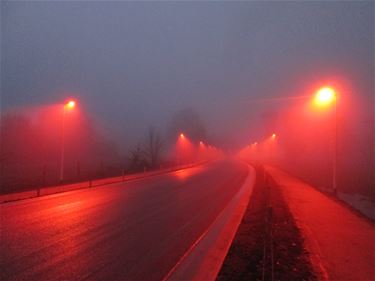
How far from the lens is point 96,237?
9.66 m

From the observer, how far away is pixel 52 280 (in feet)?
20.8

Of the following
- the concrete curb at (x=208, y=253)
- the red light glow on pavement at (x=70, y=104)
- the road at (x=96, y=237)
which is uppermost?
the red light glow on pavement at (x=70, y=104)

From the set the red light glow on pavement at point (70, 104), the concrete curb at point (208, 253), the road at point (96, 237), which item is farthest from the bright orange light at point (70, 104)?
the concrete curb at point (208, 253)

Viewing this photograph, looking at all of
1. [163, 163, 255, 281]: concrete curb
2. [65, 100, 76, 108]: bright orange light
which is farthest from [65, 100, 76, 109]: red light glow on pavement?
[163, 163, 255, 281]: concrete curb

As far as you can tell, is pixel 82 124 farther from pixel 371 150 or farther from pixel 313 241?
pixel 313 241

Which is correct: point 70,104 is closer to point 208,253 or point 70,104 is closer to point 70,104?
point 70,104

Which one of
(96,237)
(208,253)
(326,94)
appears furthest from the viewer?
(326,94)

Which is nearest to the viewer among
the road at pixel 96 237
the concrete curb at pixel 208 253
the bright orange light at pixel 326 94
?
the road at pixel 96 237

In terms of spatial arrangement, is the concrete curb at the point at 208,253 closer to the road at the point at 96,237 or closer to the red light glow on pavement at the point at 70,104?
the road at the point at 96,237

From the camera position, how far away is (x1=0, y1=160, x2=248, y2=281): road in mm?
6992

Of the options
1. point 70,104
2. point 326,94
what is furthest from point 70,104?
point 326,94

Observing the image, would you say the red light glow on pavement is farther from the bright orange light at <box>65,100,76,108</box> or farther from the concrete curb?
A: the concrete curb

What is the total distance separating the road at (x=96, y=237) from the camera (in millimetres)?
6992

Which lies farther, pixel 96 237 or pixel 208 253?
pixel 96 237
